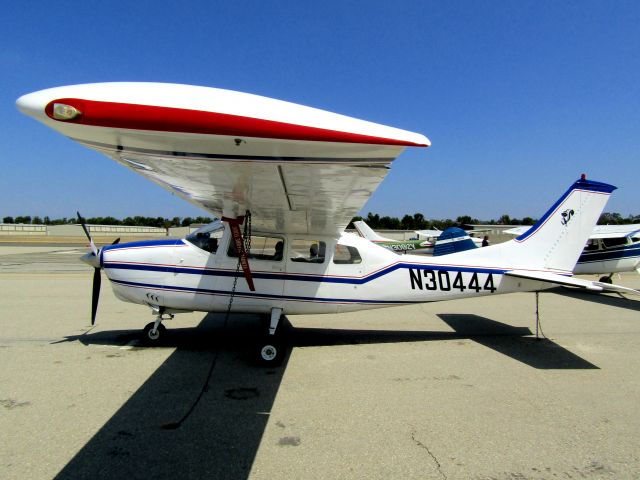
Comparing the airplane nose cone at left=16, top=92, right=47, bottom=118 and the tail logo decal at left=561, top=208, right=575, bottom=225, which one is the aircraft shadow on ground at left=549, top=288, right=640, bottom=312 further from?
the airplane nose cone at left=16, top=92, right=47, bottom=118

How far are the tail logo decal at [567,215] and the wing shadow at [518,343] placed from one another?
213cm

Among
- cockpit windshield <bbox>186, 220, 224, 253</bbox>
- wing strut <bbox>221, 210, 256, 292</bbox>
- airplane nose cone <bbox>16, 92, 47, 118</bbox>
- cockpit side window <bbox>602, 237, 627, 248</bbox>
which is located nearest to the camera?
airplane nose cone <bbox>16, 92, 47, 118</bbox>

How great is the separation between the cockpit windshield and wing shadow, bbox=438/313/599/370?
15.7 ft

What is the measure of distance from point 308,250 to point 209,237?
5.23 ft

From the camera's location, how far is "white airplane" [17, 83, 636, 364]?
2.12 m

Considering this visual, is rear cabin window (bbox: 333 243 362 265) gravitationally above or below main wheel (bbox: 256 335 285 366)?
above

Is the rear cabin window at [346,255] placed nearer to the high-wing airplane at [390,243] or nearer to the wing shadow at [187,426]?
the wing shadow at [187,426]

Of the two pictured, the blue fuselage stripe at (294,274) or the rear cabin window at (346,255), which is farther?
the rear cabin window at (346,255)

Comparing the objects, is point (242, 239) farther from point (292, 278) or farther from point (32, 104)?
point (32, 104)

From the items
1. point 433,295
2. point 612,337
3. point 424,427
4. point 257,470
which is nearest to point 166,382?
point 257,470

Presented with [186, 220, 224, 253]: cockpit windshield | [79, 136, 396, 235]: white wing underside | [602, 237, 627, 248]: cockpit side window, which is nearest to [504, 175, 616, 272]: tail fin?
→ [79, 136, 396, 235]: white wing underside

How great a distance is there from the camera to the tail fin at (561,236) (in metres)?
6.53

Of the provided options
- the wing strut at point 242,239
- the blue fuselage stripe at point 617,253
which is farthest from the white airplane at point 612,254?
the wing strut at point 242,239

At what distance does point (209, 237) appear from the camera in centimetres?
593
